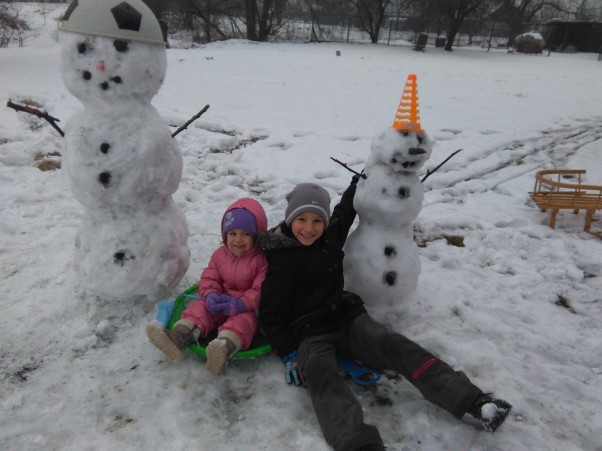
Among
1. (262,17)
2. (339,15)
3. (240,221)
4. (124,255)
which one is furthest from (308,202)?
(339,15)

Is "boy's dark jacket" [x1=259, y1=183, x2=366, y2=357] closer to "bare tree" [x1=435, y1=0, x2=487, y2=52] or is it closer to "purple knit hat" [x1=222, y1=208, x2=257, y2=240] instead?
"purple knit hat" [x1=222, y1=208, x2=257, y2=240]

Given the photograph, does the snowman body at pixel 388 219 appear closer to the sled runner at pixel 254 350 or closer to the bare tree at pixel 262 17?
the sled runner at pixel 254 350

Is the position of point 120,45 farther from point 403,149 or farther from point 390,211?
point 390,211

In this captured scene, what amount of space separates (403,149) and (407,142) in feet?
0.14

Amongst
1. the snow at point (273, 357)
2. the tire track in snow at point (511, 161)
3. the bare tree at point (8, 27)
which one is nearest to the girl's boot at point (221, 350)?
the snow at point (273, 357)

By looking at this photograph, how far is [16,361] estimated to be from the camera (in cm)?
230

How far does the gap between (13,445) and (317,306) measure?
150 centimetres

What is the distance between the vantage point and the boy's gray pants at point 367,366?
187cm

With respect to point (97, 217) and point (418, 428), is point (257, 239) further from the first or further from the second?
point (418, 428)

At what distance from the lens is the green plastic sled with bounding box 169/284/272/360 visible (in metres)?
2.29

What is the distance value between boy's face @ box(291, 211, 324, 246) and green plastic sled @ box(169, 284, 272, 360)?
→ 587mm

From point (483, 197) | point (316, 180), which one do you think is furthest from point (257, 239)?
point (483, 197)

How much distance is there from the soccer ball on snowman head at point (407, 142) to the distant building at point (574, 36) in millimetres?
26275

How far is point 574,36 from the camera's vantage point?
23.6 m
